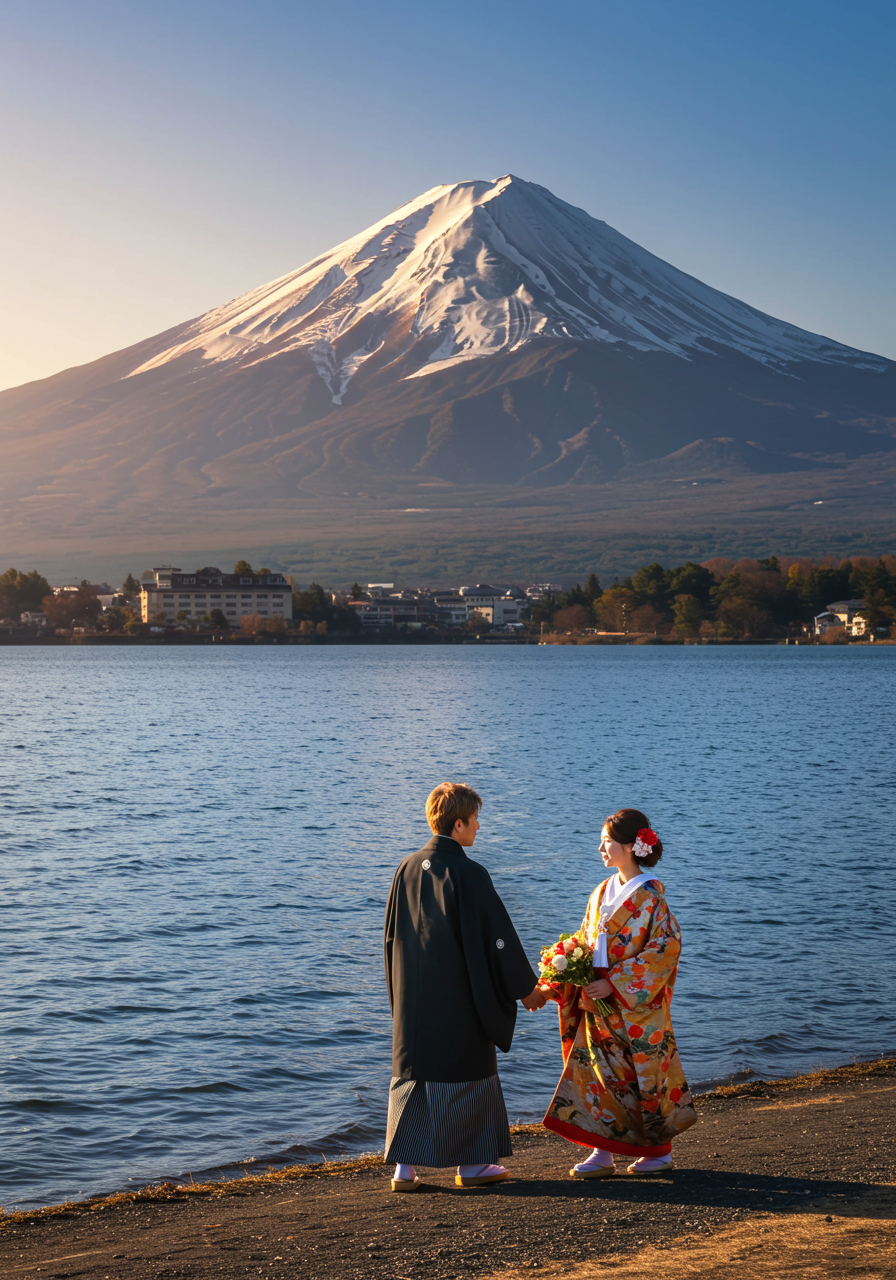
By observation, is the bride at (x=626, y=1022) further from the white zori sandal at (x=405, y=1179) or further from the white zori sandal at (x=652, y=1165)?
the white zori sandal at (x=405, y=1179)

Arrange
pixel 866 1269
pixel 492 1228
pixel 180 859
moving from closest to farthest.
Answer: pixel 866 1269, pixel 492 1228, pixel 180 859

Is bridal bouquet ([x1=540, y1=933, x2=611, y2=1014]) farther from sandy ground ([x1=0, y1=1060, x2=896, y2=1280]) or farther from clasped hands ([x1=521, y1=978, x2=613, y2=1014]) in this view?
sandy ground ([x1=0, y1=1060, x2=896, y2=1280])

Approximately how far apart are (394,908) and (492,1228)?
167 cm

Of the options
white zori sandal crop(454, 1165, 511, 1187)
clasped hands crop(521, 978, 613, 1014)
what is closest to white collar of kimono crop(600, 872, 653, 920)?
clasped hands crop(521, 978, 613, 1014)

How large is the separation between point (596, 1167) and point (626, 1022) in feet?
3.45

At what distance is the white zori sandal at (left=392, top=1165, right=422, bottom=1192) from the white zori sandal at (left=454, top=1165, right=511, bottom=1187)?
0.84ft

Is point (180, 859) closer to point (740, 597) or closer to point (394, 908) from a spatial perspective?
point (394, 908)

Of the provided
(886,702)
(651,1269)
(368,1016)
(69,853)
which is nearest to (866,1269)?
(651,1269)

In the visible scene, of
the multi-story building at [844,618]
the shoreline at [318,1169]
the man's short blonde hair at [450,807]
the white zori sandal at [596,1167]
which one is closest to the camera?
the man's short blonde hair at [450,807]

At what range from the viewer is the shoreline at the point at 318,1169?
26.0ft

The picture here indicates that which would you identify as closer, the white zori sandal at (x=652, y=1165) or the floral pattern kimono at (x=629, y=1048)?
the floral pattern kimono at (x=629, y=1048)

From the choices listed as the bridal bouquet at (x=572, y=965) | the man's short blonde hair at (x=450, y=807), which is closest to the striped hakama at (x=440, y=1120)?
the bridal bouquet at (x=572, y=965)

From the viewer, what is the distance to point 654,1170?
7195 mm

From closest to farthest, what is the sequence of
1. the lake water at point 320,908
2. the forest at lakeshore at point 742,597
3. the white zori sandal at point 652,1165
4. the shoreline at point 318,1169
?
1. the white zori sandal at point 652,1165
2. the shoreline at point 318,1169
3. the lake water at point 320,908
4. the forest at lakeshore at point 742,597
